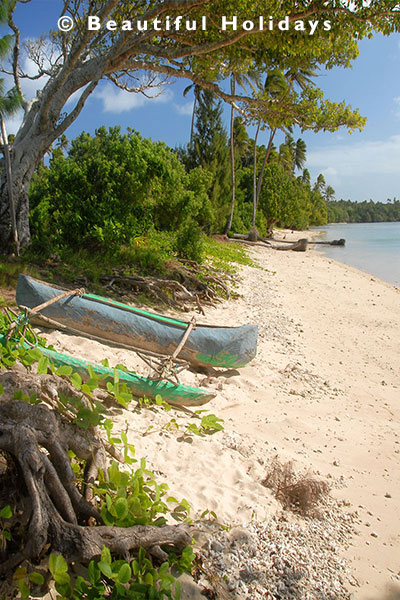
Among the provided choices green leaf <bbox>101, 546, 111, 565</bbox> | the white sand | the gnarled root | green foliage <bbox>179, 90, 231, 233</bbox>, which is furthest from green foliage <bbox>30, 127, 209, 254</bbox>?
green foliage <bbox>179, 90, 231, 233</bbox>

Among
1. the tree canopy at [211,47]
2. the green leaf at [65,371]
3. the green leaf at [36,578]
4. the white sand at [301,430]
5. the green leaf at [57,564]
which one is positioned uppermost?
the tree canopy at [211,47]

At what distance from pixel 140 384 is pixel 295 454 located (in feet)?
5.45

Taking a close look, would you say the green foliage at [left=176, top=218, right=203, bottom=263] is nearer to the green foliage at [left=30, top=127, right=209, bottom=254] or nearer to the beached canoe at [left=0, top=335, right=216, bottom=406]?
the green foliage at [left=30, top=127, right=209, bottom=254]

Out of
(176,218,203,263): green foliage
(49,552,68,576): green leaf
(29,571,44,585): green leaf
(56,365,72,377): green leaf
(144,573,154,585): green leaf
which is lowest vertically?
(144,573,154,585): green leaf

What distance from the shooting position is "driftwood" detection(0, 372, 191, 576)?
193 cm

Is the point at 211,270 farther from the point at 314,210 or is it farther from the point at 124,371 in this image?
the point at 314,210

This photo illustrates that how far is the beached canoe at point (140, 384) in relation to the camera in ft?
12.9

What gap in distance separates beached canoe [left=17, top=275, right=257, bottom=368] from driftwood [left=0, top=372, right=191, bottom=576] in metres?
2.67

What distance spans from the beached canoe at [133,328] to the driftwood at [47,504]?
2665 millimetres

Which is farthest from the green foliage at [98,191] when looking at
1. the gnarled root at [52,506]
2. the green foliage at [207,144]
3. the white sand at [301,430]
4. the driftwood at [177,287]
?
the green foliage at [207,144]

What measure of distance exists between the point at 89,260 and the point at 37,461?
7149 millimetres

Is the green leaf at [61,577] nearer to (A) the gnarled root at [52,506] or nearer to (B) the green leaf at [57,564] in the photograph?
(B) the green leaf at [57,564]

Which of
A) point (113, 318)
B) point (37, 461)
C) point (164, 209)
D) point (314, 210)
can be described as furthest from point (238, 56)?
point (314, 210)

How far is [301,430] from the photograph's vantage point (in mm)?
4484
